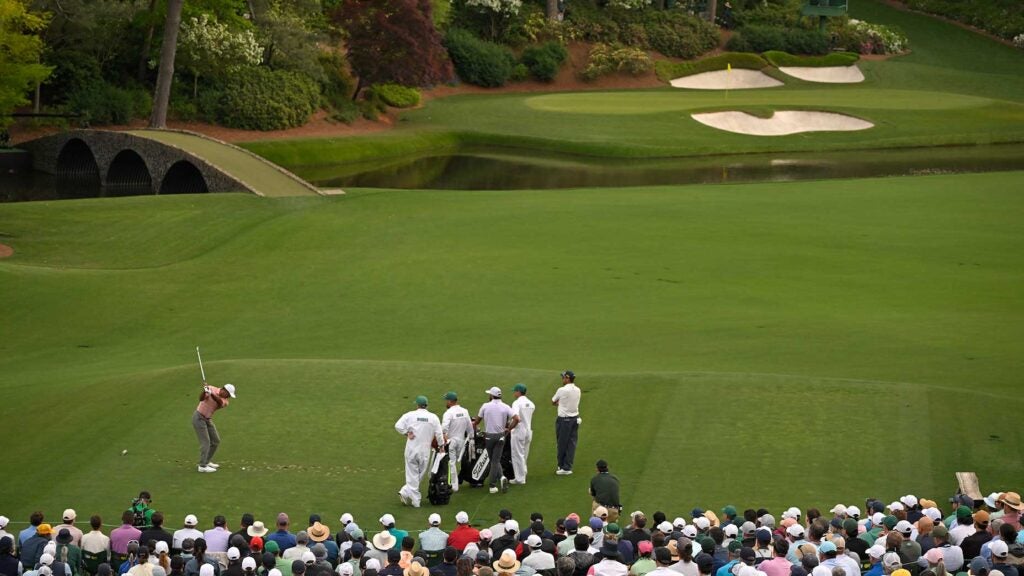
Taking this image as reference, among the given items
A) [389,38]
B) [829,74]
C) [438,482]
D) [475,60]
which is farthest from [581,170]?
[438,482]

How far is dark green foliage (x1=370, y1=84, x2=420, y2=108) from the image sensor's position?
76.0 meters

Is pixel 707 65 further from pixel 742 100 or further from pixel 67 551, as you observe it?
pixel 67 551

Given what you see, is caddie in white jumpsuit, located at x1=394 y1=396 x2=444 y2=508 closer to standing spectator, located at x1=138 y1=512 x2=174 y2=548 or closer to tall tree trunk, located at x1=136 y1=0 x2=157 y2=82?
standing spectator, located at x1=138 y1=512 x2=174 y2=548

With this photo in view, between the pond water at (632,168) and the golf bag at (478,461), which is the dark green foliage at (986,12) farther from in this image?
the golf bag at (478,461)

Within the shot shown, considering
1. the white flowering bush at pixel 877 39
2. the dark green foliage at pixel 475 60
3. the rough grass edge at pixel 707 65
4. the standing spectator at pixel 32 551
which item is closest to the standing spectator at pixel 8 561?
the standing spectator at pixel 32 551

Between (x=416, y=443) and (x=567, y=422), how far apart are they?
228cm

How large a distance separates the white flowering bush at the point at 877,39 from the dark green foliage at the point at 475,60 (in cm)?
2604

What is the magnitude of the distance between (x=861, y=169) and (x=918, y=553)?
4932cm

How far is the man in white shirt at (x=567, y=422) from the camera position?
19.9 meters

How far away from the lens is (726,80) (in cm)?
8856

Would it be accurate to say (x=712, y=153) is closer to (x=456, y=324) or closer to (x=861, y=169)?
(x=861, y=169)

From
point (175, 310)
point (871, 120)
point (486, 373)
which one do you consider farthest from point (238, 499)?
point (871, 120)

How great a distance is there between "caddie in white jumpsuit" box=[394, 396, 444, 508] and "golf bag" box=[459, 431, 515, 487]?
82 cm

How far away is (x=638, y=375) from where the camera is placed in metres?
24.1
